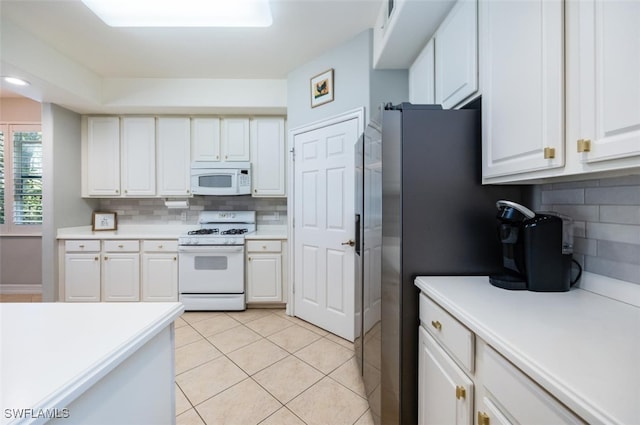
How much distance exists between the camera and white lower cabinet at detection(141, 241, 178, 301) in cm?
299

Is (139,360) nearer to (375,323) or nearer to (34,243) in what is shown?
(375,323)

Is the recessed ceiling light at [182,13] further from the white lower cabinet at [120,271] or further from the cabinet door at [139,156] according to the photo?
the white lower cabinet at [120,271]

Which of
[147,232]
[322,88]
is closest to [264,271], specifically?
[147,232]

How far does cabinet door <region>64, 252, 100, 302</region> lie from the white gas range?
1.02m

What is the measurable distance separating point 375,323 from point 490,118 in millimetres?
1128

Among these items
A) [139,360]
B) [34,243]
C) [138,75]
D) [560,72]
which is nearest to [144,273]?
[34,243]

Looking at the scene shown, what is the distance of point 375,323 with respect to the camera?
139cm

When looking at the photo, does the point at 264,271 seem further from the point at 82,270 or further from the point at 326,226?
the point at 82,270

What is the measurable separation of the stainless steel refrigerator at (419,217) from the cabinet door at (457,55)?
250mm

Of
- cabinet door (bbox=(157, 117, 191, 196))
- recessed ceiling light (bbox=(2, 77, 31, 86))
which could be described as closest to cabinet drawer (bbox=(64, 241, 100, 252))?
cabinet door (bbox=(157, 117, 191, 196))

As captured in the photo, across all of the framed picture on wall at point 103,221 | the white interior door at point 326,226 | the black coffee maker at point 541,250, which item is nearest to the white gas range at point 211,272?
the white interior door at point 326,226

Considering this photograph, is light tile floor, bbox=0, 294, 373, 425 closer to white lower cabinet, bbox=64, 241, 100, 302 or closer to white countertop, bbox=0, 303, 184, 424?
white countertop, bbox=0, 303, 184, 424

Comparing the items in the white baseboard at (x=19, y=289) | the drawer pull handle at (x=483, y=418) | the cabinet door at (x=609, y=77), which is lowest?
the white baseboard at (x=19, y=289)

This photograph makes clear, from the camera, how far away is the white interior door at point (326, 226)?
2256 millimetres
